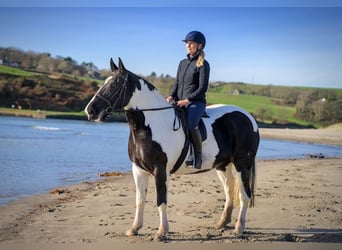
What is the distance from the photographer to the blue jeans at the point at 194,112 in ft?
18.5

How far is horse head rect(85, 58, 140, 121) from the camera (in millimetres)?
5082

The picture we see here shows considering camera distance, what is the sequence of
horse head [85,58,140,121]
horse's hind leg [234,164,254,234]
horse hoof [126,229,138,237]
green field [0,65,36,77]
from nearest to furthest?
horse head [85,58,140,121] → horse hoof [126,229,138,237] → horse's hind leg [234,164,254,234] → green field [0,65,36,77]

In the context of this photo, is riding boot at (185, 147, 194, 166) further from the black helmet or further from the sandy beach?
the black helmet

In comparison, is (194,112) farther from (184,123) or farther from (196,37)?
(196,37)

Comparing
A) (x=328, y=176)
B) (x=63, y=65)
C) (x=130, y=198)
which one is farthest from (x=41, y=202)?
(x=63, y=65)

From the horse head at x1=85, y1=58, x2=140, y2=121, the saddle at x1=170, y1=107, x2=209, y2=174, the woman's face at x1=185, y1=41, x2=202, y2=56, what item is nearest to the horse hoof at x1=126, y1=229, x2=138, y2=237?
the saddle at x1=170, y1=107, x2=209, y2=174

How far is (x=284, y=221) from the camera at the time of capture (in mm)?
6488

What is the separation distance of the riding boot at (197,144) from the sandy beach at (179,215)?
0.96m

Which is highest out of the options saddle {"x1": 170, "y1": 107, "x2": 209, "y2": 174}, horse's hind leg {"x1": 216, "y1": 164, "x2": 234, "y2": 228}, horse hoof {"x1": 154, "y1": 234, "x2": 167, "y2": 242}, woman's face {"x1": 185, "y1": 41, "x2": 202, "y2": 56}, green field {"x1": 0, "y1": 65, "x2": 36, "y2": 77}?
green field {"x1": 0, "y1": 65, "x2": 36, "y2": 77}

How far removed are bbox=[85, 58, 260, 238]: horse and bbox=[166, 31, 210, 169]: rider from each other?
0.49 ft

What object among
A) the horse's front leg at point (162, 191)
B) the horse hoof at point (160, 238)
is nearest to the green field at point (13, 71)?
the horse's front leg at point (162, 191)

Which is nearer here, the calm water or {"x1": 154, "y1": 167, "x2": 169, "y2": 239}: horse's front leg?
{"x1": 154, "y1": 167, "x2": 169, "y2": 239}: horse's front leg

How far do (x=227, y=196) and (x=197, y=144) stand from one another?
126cm

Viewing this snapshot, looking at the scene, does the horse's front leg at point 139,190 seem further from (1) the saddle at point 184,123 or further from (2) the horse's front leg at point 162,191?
(1) the saddle at point 184,123
